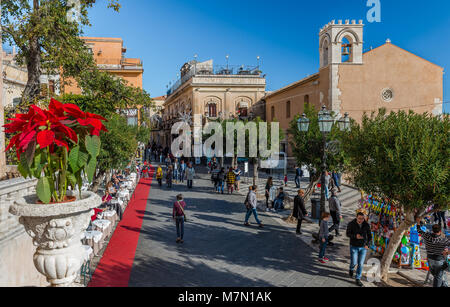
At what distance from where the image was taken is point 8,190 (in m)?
4.04

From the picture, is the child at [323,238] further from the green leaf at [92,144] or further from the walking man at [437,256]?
the green leaf at [92,144]

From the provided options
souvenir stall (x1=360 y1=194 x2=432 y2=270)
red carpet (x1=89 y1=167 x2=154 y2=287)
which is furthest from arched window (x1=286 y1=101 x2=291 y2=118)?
souvenir stall (x1=360 y1=194 x2=432 y2=270)

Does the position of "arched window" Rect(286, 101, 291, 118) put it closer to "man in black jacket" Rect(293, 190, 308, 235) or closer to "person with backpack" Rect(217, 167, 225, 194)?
"person with backpack" Rect(217, 167, 225, 194)

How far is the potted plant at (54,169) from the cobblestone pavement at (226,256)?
375 centimetres

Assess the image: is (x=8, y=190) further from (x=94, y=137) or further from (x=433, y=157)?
(x=433, y=157)

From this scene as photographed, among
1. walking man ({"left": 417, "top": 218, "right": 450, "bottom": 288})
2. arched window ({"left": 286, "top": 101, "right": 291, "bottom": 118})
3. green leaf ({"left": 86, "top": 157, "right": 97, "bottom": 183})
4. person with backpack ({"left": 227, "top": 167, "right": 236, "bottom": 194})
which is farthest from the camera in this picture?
arched window ({"left": 286, "top": 101, "right": 291, "bottom": 118})

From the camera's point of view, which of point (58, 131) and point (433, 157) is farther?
point (433, 157)

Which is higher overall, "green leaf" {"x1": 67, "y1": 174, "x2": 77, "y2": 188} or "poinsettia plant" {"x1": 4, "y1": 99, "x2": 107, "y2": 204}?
"poinsettia plant" {"x1": 4, "y1": 99, "x2": 107, "y2": 204}

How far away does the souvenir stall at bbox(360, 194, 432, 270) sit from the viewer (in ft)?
24.8

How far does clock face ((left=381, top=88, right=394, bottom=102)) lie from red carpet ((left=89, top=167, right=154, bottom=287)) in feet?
62.7

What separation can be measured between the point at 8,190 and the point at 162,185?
16548 millimetres

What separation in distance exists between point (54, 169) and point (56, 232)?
611 mm

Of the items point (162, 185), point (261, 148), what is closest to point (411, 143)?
point (261, 148)

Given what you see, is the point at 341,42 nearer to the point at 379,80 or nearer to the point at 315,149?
the point at 379,80
